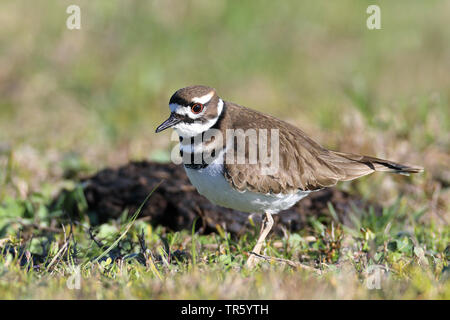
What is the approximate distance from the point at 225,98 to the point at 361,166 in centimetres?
446

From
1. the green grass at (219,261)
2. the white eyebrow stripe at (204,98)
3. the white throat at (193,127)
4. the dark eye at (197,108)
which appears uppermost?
the white eyebrow stripe at (204,98)

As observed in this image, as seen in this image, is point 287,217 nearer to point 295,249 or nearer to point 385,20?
point 295,249

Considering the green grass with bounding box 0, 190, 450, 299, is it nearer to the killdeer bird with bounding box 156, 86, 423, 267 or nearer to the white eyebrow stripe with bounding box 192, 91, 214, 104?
the killdeer bird with bounding box 156, 86, 423, 267

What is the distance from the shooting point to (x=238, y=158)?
4.43 metres

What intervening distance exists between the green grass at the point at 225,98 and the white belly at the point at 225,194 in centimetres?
39

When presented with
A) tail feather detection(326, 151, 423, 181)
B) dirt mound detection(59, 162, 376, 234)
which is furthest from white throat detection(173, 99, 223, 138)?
tail feather detection(326, 151, 423, 181)

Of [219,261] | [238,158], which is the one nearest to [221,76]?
[238,158]

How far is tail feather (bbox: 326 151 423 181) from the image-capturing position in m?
5.03

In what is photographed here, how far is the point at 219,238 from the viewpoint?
5.10 metres

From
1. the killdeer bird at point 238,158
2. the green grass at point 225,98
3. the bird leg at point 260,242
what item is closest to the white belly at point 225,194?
the killdeer bird at point 238,158

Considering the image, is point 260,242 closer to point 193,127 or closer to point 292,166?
point 292,166

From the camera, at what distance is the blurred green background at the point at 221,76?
672cm

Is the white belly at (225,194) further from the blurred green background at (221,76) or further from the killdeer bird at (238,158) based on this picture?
the blurred green background at (221,76)
